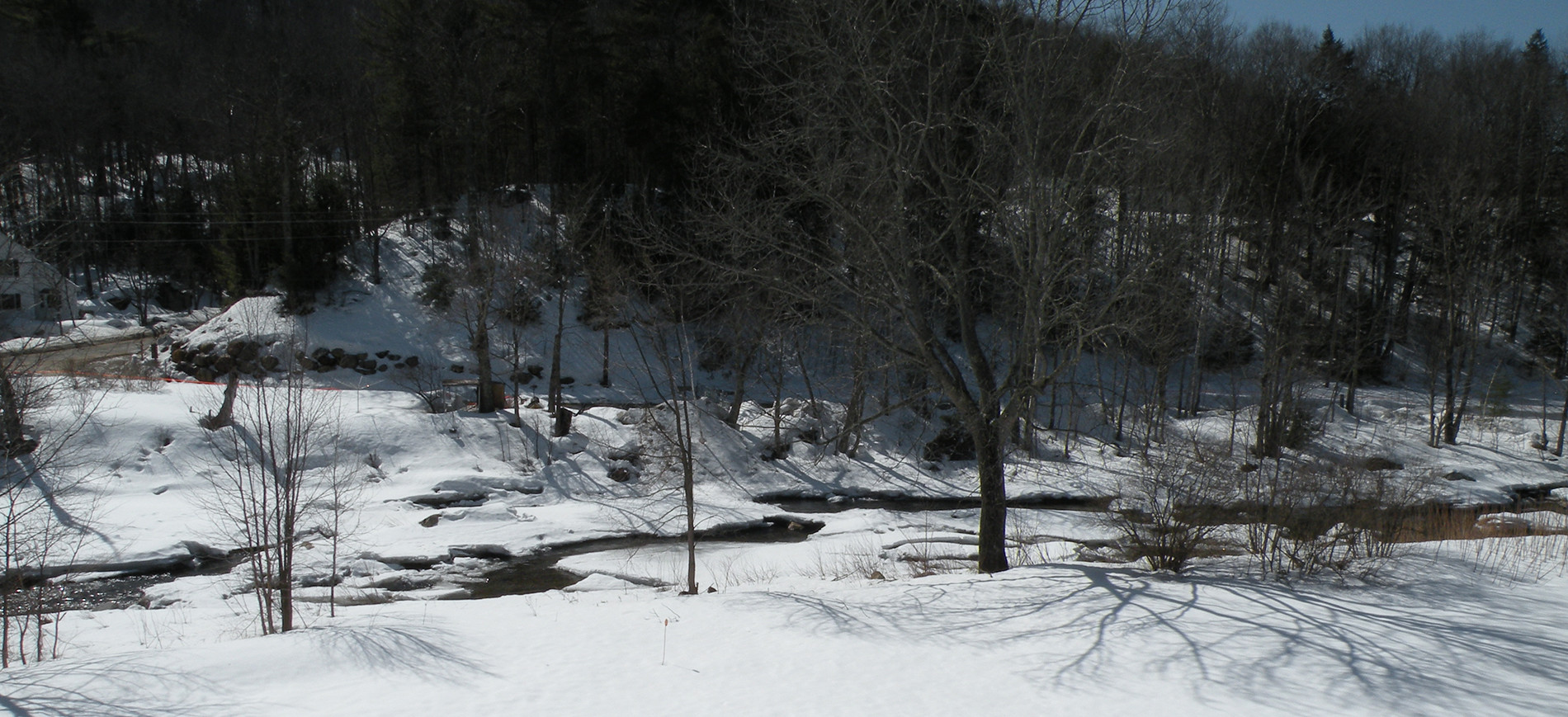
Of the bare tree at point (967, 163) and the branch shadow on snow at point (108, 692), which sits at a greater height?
the bare tree at point (967, 163)

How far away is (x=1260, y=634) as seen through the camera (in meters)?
9.02

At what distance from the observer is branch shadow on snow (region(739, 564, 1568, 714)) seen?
749 cm

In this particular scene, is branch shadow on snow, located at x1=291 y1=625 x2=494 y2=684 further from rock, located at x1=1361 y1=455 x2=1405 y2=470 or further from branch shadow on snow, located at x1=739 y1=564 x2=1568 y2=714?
rock, located at x1=1361 y1=455 x2=1405 y2=470

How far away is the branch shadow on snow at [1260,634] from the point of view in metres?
7.49

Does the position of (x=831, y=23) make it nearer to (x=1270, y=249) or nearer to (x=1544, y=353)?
(x=1270, y=249)

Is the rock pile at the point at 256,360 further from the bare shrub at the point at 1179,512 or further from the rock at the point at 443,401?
the bare shrub at the point at 1179,512

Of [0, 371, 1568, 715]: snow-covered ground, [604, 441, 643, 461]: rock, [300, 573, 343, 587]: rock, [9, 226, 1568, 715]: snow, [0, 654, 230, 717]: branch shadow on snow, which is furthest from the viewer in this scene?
[604, 441, 643, 461]: rock

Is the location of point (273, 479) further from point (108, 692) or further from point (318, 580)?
point (108, 692)

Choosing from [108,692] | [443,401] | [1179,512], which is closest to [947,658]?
[1179,512]

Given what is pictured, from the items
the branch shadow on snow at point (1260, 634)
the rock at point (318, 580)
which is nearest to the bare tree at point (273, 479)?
the rock at point (318, 580)

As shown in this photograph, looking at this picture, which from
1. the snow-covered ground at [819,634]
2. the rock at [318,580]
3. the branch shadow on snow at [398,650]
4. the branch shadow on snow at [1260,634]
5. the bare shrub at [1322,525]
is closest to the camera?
the branch shadow on snow at [1260,634]

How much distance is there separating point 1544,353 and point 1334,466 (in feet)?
112

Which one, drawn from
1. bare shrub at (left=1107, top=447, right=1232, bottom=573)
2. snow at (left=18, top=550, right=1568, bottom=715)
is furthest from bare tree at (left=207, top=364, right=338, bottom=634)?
bare shrub at (left=1107, top=447, right=1232, bottom=573)

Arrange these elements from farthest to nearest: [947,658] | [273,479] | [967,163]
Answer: [273,479]
[967,163]
[947,658]
